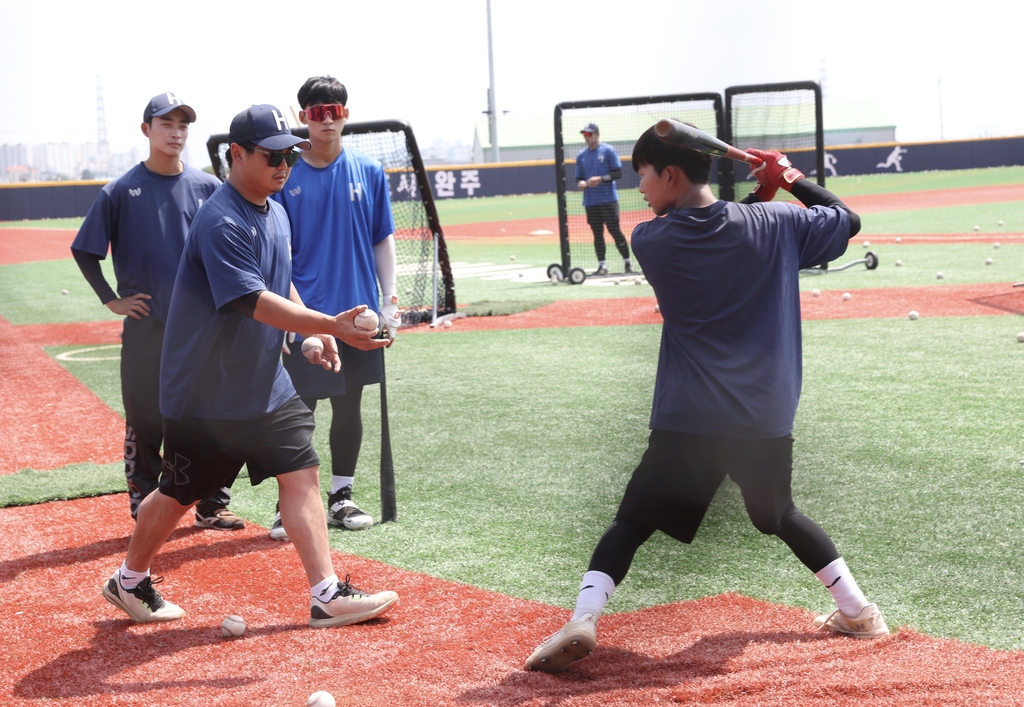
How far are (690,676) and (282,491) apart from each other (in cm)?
170

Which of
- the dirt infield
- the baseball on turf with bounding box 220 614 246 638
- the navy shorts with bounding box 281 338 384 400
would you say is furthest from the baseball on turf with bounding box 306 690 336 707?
the navy shorts with bounding box 281 338 384 400

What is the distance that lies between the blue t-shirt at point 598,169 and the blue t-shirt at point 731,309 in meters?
12.1

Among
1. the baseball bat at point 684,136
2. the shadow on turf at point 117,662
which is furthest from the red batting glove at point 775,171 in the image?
the shadow on turf at point 117,662

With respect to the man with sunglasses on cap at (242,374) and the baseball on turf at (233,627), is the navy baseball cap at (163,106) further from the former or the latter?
the baseball on turf at (233,627)

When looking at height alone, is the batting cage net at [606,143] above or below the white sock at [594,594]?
above

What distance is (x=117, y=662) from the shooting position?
3863 millimetres

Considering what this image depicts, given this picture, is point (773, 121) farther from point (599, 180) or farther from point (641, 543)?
point (641, 543)

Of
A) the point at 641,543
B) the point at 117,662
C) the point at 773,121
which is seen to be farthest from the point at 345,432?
the point at 773,121

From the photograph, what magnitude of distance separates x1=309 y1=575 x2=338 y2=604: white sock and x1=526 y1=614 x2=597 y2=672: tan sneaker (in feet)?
3.08

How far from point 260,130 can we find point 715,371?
74.2 inches

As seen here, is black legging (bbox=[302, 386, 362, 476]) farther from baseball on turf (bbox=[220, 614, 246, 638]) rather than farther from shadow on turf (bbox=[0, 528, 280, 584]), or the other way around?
baseball on turf (bbox=[220, 614, 246, 638])

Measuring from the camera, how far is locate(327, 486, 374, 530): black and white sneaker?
5.36 meters

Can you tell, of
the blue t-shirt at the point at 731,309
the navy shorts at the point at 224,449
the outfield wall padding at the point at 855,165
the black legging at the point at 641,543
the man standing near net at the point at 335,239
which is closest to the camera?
the blue t-shirt at the point at 731,309

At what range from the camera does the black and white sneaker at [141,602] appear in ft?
13.8
